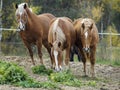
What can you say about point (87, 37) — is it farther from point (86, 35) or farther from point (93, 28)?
point (93, 28)

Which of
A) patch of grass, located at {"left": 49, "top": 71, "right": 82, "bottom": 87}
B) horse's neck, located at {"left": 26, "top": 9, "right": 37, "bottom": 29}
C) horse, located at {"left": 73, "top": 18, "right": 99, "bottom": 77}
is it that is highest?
horse's neck, located at {"left": 26, "top": 9, "right": 37, "bottom": 29}

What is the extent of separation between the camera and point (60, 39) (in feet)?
41.0

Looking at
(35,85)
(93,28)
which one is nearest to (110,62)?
(93,28)

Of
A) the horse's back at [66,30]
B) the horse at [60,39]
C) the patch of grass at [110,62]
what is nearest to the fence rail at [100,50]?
the patch of grass at [110,62]

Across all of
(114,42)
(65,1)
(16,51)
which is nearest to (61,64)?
(16,51)

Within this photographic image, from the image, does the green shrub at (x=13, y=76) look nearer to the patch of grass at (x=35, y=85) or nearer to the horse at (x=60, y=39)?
the patch of grass at (x=35, y=85)

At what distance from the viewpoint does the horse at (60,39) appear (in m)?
12.1

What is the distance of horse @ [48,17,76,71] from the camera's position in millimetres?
12070

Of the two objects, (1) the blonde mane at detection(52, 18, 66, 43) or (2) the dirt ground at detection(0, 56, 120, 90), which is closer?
(2) the dirt ground at detection(0, 56, 120, 90)

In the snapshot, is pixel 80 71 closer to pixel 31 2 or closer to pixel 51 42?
pixel 51 42

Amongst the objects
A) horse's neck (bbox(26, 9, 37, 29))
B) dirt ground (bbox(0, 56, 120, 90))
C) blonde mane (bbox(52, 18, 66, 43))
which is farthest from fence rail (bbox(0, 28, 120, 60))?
blonde mane (bbox(52, 18, 66, 43))

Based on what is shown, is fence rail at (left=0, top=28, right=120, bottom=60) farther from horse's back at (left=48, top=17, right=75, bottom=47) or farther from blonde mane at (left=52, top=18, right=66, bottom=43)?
blonde mane at (left=52, top=18, right=66, bottom=43)

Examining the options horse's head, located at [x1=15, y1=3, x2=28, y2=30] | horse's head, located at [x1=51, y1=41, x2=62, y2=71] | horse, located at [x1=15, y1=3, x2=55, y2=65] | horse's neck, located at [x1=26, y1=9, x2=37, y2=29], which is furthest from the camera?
horse's neck, located at [x1=26, y1=9, x2=37, y2=29]

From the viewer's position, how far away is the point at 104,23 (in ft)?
146
